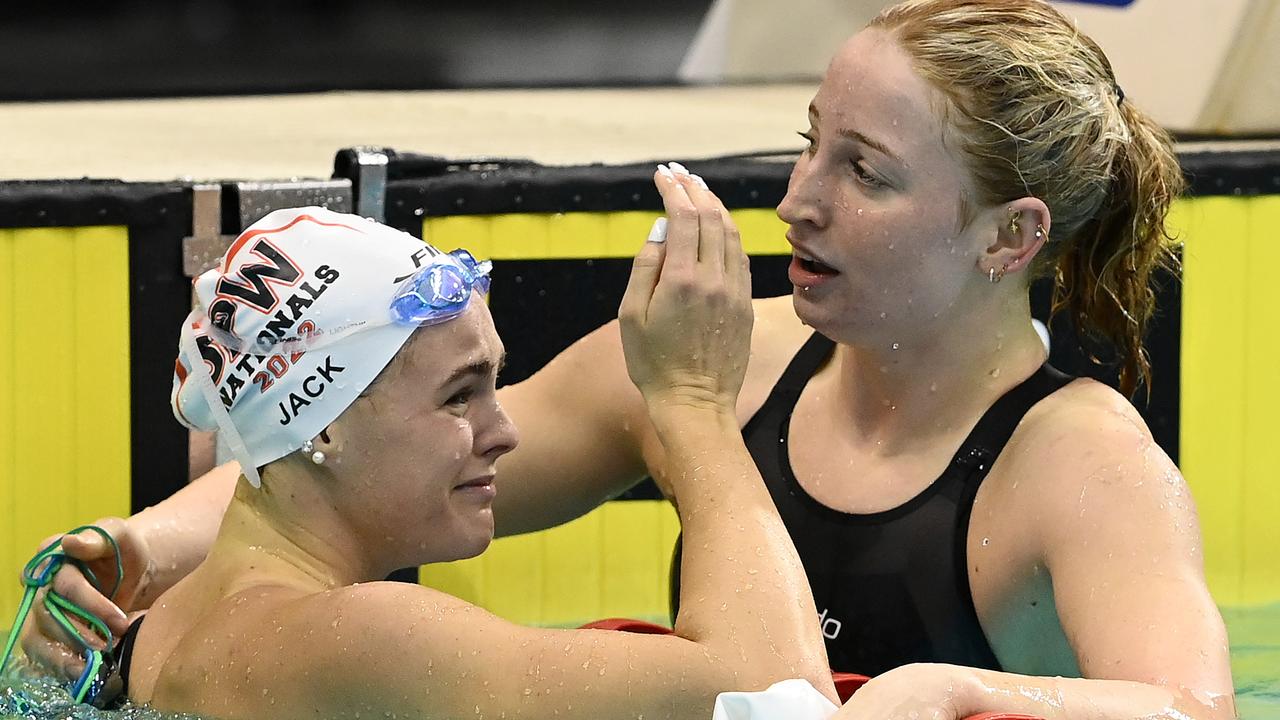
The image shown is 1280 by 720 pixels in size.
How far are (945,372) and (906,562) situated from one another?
26cm

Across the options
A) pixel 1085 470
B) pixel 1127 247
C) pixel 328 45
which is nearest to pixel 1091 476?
pixel 1085 470

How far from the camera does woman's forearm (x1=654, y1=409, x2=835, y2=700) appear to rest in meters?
1.87

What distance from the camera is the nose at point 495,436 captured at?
6.93ft

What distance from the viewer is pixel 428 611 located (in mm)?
1873

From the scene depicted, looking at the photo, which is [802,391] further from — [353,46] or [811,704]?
[353,46]

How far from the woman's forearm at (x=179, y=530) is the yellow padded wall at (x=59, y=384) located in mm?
1035

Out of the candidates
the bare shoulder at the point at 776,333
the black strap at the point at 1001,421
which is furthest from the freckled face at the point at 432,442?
the black strap at the point at 1001,421

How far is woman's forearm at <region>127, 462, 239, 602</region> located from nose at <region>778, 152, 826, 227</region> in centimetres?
93

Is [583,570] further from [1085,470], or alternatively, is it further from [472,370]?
[1085,470]

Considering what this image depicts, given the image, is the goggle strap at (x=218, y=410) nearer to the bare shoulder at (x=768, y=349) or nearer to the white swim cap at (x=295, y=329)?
the white swim cap at (x=295, y=329)

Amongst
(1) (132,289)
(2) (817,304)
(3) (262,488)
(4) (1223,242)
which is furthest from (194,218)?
(4) (1223,242)

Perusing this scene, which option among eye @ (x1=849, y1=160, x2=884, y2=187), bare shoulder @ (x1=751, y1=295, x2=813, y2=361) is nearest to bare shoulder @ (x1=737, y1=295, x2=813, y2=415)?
bare shoulder @ (x1=751, y1=295, x2=813, y2=361)

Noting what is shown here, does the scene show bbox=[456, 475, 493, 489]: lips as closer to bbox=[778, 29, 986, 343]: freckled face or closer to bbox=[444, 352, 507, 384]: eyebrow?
bbox=[444, 352, 507, 384]: eyebrow

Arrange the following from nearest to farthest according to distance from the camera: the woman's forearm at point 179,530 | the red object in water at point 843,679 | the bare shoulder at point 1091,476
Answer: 1. the red object in water at point 843,679
2. the bare shoulder at point 1091,476
3. the woman's forearm at point 179,530
